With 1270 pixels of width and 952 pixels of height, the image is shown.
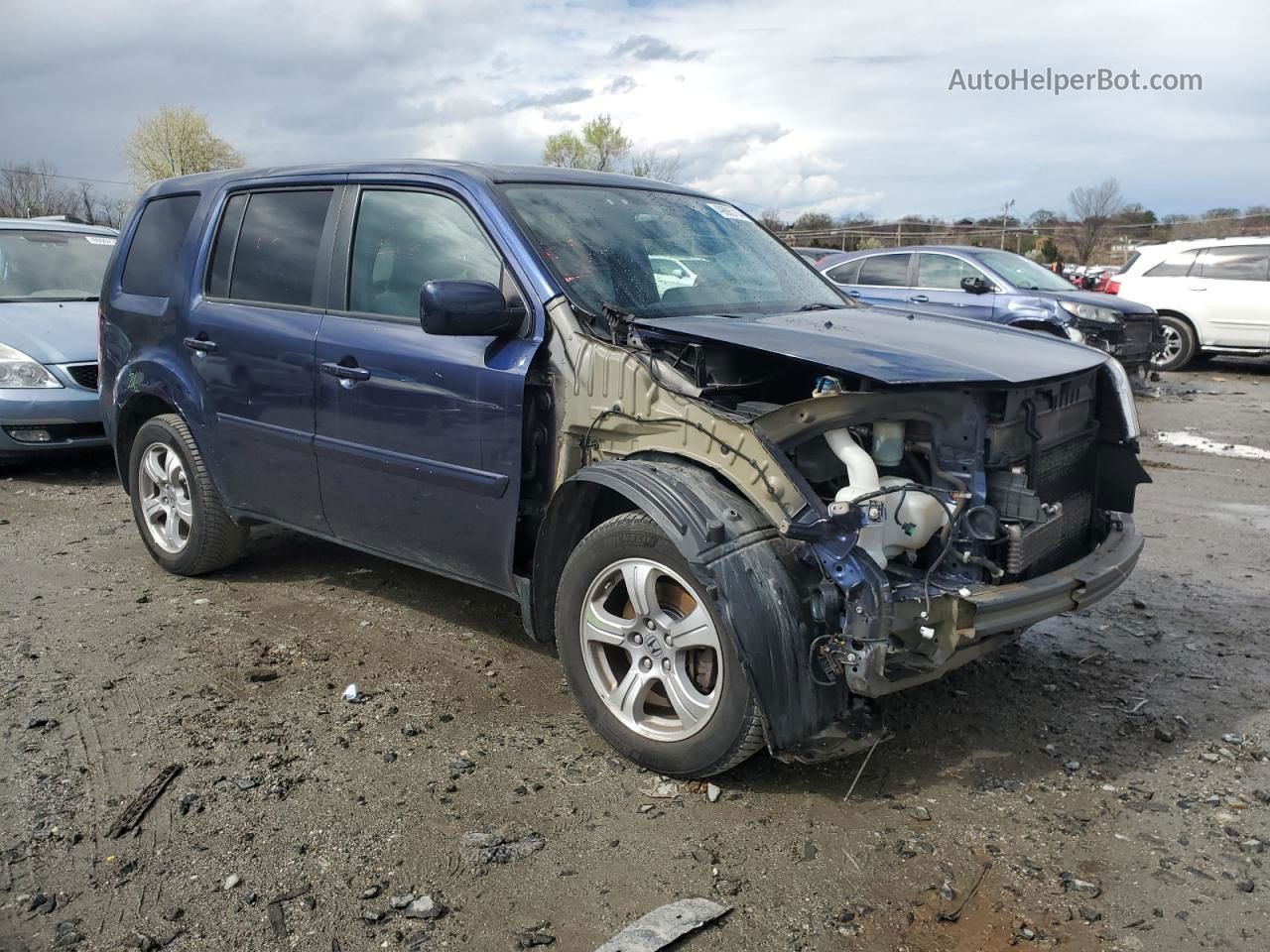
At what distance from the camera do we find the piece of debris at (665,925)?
2.52 meters

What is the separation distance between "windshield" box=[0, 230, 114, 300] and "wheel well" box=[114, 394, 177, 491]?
3.86 meters

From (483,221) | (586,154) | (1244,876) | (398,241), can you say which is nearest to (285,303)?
(398,241)

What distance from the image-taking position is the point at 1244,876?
2805 millimetres

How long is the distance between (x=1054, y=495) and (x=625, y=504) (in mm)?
1545

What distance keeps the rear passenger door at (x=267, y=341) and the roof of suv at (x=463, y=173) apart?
0.10 metres

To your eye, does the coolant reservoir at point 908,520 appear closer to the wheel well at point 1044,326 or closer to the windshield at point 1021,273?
the wheel well at point 1044,326

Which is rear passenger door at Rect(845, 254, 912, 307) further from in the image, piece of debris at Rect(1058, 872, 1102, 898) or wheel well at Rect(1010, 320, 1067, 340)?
piece of debris at Rect(1058, 872, 1102, 898)

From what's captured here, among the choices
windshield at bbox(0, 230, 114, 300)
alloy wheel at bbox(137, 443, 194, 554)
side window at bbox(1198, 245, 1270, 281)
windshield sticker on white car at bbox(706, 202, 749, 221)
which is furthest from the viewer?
side window at bbox(1198, 245, 1270, 281)

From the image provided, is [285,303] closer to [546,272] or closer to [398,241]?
[398,241]

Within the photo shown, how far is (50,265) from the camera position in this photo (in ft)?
28.8

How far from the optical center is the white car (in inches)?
555

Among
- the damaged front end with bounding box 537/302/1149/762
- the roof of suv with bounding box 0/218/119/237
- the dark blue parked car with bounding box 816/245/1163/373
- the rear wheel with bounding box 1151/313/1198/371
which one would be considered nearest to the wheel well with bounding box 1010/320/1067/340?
the dark blue parked car with bounding box 816/245/1163/373

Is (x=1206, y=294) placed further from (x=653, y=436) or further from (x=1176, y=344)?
(x=653, y=436)

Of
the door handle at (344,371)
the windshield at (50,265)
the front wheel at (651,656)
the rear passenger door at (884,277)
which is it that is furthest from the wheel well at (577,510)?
the rear passenger door at (884,277)
